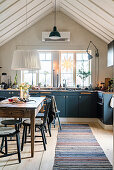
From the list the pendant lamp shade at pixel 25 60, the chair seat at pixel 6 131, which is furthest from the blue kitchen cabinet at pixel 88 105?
the chair seat at pixel 6 131

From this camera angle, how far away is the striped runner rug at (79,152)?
3.30m

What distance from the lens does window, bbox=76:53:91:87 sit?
294 inches

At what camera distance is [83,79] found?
7367 millimetres

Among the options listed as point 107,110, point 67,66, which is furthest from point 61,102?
point 107,110

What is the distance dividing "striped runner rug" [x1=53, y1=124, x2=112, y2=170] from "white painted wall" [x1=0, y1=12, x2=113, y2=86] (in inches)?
104

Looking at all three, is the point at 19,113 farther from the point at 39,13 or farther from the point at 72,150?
the point at 39,13

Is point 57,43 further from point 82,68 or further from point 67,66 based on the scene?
point 82,68

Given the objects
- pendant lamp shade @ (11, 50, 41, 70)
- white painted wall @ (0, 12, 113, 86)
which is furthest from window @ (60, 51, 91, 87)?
pendant lamp shade @ (11, 50, 41, 70)

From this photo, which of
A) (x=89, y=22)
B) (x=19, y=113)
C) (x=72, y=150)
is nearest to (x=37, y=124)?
(x=19, y=113)

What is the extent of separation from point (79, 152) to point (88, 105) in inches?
115

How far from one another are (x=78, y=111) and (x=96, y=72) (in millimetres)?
1454

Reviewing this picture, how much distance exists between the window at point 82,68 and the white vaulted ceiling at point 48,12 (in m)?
0.94

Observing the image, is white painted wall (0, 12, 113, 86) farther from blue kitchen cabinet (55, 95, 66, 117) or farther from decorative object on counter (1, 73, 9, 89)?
blue kitchen cabinet (55, 95, 66, 117)

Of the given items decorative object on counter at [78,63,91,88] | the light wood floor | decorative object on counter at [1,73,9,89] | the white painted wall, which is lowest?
the light wood floor
